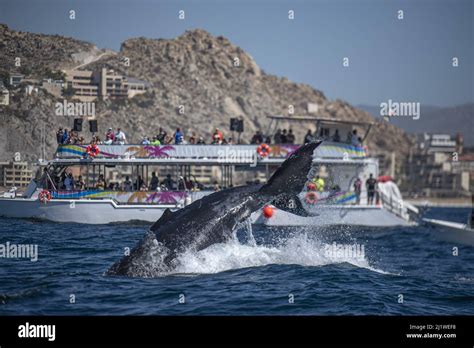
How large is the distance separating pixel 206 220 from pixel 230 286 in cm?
187

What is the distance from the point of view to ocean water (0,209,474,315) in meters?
14.5

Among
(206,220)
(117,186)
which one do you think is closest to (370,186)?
(117,186)

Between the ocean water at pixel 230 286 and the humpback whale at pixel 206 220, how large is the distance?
38cm

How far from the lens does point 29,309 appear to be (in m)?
13.9

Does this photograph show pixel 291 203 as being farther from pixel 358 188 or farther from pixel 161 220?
pixel 358 188

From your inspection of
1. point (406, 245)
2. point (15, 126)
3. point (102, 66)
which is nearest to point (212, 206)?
point (15, 126)

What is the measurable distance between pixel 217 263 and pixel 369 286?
365cm

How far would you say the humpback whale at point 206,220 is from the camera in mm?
16797

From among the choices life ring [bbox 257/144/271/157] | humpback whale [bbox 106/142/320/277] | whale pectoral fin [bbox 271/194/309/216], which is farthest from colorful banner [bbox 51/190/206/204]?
whale pectoral fin [bbox 271/194/309/216]

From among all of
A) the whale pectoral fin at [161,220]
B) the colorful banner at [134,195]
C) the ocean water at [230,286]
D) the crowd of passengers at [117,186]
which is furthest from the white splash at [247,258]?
the crowd of passengers at [117,186]

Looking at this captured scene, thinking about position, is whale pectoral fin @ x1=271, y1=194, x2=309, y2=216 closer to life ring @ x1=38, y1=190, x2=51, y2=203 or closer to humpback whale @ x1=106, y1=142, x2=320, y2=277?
humpback whale @ x1=106, y1=142, x2=320, y2=277

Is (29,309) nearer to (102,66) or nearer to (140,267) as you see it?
(140,267)

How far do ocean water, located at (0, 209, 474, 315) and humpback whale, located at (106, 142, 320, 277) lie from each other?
38 centimetres

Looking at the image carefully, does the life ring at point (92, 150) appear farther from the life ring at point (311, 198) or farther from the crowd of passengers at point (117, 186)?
the life ring at point (311, 198)
